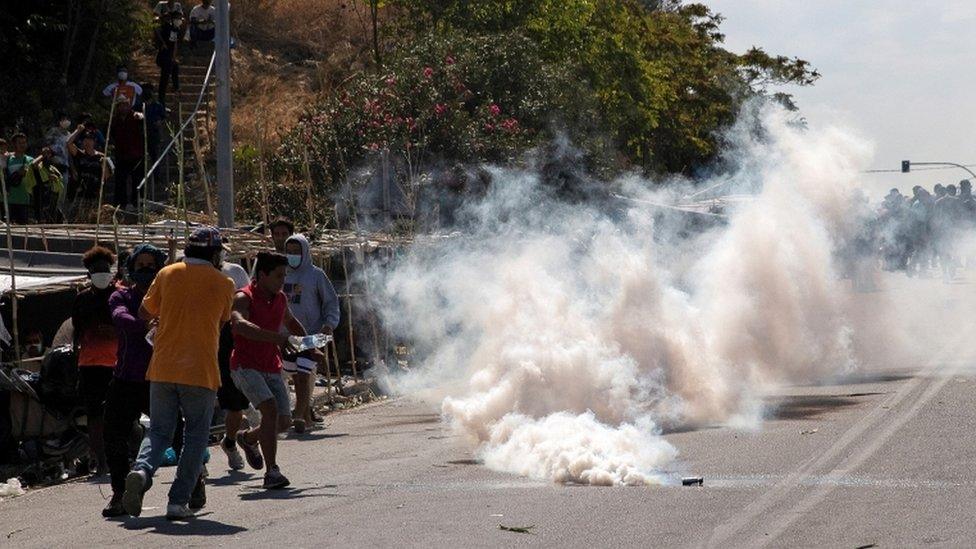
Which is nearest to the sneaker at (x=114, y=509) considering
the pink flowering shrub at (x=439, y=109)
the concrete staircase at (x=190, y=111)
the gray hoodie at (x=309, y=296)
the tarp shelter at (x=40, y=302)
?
the gray hoodie at (x=309, y=296)

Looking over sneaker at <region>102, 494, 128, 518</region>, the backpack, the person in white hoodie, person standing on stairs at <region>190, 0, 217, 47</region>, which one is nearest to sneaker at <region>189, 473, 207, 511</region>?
sneaker at <region>102, 494, 128, 518</region>

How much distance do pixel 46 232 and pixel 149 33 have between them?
55.7ft

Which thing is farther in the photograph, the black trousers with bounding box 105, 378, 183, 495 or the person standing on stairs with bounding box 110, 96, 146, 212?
the person standing on stairs with bounding box 110, 96, 146, 212

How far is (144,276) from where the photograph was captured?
10.7m

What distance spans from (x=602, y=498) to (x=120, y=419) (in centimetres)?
306

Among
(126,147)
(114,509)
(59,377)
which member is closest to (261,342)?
(114,509)

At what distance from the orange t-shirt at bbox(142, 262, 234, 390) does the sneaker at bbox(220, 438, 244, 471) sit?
89.4 inches

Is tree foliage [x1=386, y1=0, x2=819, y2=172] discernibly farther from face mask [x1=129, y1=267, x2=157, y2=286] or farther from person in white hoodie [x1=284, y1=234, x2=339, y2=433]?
face mask [x1=129, y1=267, x2=157, y2=286]

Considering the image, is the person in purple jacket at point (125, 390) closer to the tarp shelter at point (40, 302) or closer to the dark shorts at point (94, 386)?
the dark shorts at point (94, 386)

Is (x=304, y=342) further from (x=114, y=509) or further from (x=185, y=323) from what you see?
(x=114, y=509)

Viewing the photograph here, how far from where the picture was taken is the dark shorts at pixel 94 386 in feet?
38.1

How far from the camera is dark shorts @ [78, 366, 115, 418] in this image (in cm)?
1162

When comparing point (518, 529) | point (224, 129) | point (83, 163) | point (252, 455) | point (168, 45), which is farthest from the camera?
point (168, 45)

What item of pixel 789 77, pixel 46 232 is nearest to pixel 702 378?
pixel 46 232
